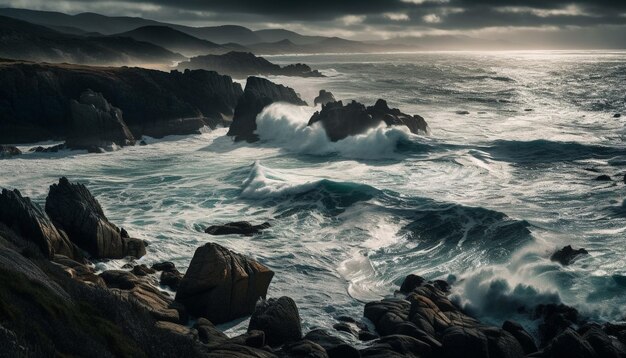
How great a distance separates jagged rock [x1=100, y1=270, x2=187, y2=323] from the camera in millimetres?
17625

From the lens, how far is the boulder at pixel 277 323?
1739 cm

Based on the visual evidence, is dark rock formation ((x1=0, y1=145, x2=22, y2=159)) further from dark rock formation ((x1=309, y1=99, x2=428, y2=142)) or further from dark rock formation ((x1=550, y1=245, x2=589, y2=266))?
dark rock formation ((x1=550, y1=245, x2=589, y2=266))

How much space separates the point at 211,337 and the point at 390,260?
11.7 meters

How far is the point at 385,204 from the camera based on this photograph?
33812mm

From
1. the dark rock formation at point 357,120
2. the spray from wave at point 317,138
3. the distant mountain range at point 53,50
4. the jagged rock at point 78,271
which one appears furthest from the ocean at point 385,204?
the distant mountain range at point 53,50

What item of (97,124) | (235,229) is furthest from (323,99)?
(235,229)

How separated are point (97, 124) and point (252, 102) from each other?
55.0 ft

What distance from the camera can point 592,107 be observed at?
8050 centimetres

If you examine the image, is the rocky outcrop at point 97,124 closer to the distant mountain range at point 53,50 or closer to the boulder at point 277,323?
the boulder at point 277,323

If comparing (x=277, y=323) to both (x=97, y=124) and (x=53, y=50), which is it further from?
(x=53, y=50)

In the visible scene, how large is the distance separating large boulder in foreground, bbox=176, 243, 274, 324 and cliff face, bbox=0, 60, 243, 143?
134 ft

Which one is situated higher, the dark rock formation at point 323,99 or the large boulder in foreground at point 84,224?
the dark rock formation at point 323,99

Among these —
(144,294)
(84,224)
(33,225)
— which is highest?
(33,225)

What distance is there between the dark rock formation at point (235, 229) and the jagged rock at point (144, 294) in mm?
8322
